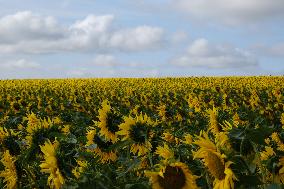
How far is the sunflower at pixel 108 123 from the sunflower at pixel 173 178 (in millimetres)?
2555

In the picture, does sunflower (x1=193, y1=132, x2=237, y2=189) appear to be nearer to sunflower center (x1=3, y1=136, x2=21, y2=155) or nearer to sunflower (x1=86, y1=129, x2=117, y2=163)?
sunflower (x1=86, y1=129, x2=117, y2=163)

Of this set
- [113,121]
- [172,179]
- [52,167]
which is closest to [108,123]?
[113,121]

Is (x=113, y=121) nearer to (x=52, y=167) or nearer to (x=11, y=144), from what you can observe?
(x=11, y=144)

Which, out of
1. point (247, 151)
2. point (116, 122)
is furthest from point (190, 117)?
point (247, 151)

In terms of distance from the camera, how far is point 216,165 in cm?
262

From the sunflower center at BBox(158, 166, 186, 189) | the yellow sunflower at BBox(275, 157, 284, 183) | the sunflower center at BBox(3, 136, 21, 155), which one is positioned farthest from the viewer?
the sunflower center at BBox(3, 136, 21, 155)

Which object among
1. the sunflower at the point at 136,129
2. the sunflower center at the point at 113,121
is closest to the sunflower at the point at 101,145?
the sunflower center at the point at 113,121

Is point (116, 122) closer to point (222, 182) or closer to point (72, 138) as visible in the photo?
point (72, 138)

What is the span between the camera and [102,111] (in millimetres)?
5449

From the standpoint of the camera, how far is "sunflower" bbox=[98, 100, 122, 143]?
5.40 metres

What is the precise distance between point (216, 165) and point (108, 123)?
9.58 ft

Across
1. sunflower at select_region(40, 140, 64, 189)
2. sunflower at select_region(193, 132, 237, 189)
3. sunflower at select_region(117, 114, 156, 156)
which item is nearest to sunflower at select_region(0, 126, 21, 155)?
sunflower at select_region(117, 114, 156, 156)

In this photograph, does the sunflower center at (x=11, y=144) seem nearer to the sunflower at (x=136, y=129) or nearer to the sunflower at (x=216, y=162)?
the sunflower at (x=136, y=129)

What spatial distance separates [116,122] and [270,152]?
1.92 metres
